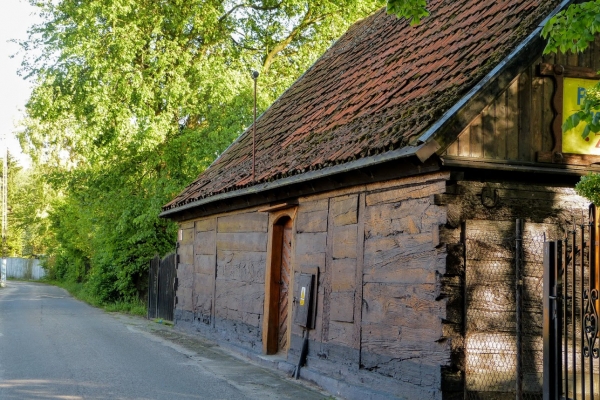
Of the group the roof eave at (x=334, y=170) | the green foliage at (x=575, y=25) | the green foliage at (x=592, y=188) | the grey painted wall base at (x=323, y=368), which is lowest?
the grey painted wall base at (x=323, y=368)

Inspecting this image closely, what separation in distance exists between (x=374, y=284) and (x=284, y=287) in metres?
3.62

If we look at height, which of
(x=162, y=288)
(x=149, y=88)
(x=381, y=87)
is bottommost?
(x=162, y=288)

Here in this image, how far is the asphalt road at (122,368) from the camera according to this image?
9.36 metres

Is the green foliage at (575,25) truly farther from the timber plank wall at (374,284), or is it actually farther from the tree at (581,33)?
the timber plank wall at (374,284)

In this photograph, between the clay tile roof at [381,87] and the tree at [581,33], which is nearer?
the tree at [581,33]

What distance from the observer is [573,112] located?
8641 millimetres

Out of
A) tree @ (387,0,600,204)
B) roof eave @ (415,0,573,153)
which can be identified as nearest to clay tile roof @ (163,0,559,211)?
roof eave @ (415,0,573,153)

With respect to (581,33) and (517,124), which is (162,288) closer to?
(517,124)

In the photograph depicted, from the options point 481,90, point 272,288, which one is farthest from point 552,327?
point 272,288

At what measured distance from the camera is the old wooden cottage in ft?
26.5

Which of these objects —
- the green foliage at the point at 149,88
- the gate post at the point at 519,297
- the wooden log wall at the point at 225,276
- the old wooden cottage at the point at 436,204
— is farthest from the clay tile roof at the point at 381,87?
the green foliage at the point at 149,88

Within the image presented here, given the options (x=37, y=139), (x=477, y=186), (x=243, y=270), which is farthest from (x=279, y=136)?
(x=37, y=139)

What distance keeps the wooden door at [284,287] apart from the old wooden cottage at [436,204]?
0.34 ft

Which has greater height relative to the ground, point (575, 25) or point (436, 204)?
point (575, 25)
